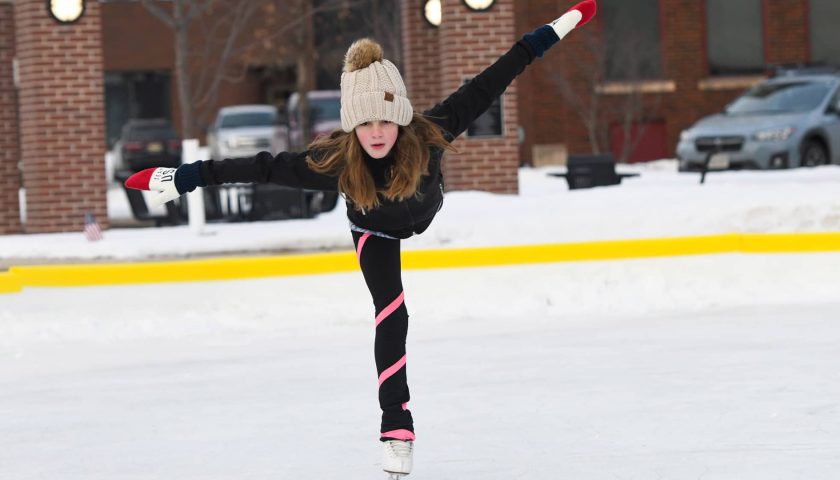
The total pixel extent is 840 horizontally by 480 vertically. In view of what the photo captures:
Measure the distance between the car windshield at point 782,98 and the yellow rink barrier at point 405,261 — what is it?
9912 millimetres

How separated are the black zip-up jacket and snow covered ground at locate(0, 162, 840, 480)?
40.3 inches

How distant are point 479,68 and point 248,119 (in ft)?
67.6

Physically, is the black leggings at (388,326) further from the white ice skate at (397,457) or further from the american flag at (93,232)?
the american flag at (93,232)

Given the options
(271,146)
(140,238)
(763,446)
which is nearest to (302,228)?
(140,238)

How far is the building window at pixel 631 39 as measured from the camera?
112ft

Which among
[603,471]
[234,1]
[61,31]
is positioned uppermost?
[234,1]

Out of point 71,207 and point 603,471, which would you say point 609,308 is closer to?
point 603,471

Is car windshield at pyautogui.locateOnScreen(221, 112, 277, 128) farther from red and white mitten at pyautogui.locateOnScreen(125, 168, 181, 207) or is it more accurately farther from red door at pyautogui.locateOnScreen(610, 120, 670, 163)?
red and white mitten at pyautogui.locateOnScreen(125, 168, 181, 207)

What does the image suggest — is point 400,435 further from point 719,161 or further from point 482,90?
point 719,161

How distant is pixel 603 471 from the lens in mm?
5758

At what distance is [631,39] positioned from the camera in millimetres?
34031

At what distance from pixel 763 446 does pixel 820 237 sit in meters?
6.31

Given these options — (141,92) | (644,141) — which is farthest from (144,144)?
(644,141)

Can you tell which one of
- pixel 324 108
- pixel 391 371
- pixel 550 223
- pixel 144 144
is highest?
pixel 324 108
